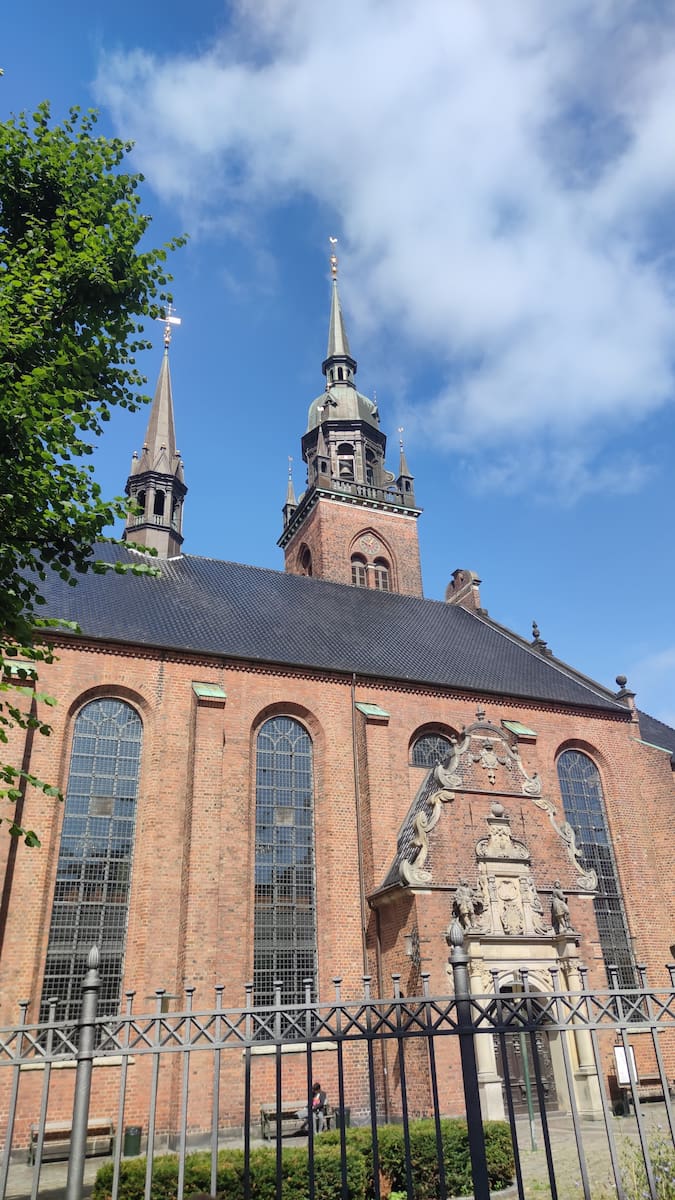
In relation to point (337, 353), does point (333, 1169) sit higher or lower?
lower

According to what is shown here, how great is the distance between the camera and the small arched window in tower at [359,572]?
3459 cm

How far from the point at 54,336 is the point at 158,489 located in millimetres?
19446

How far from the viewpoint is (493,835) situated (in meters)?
18.1

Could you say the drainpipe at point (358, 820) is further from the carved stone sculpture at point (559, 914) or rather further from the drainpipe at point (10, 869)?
the drainpipe at point (10, 869)

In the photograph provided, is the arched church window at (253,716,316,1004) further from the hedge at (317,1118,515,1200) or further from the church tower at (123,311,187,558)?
the church tower at (123,311,187,558)

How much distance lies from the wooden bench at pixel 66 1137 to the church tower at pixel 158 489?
53.4 feet

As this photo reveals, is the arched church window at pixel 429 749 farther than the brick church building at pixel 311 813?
Yes

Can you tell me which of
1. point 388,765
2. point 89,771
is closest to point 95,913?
point 89,771

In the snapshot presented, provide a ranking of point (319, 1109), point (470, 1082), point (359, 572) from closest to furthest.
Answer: point (470, 1082) < point (319, 1109) < point (359, 572)

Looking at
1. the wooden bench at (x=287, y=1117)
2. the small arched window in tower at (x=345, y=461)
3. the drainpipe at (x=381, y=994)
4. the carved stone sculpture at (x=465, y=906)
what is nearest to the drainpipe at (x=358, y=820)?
the drainpipe at (x=381, y=994)

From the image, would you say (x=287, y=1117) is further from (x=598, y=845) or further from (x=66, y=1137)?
(x=598, y=845)

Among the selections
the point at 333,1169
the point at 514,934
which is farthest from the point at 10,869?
the point at 514,934

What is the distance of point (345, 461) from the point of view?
124 ft

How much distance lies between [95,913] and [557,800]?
1268 cm
